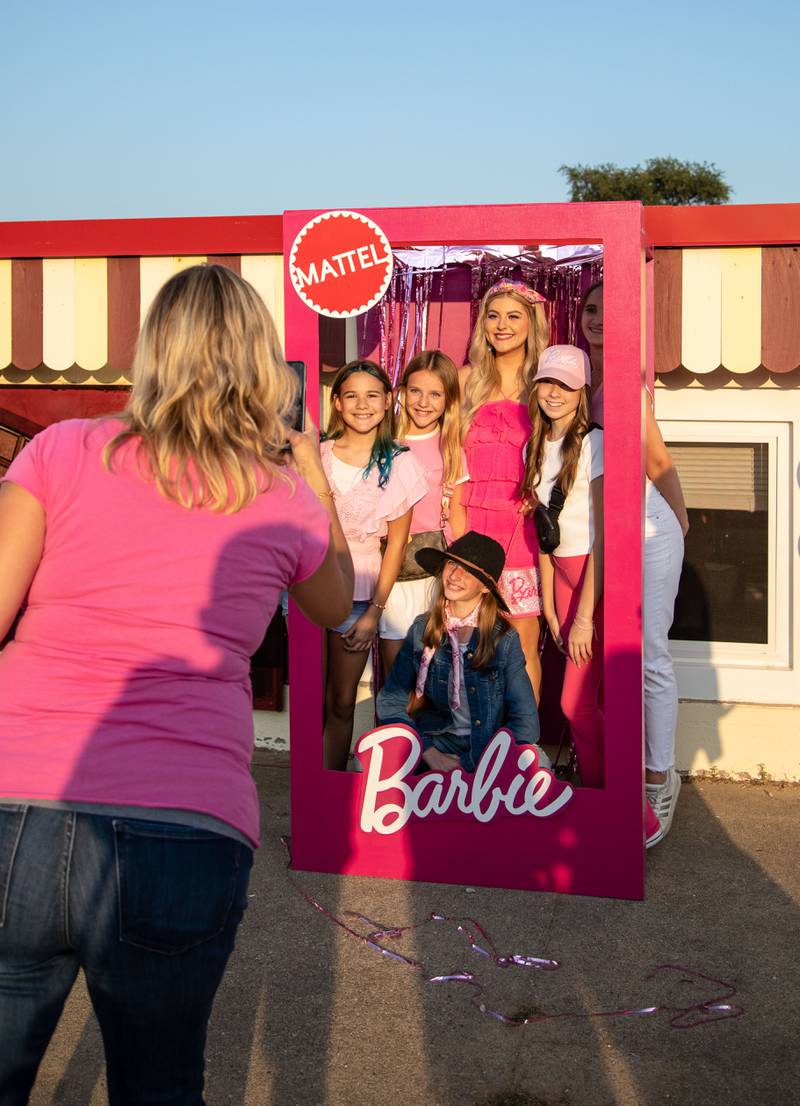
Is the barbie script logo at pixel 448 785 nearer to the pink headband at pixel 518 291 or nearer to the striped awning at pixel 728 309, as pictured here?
the pink headband at pixel 518 291

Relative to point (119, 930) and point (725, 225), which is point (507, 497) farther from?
point (119, 930)

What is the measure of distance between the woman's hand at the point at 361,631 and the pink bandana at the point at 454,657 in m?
0.25

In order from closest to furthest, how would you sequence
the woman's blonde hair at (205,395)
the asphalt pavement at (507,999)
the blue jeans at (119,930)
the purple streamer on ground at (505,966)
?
the blue jeans at (119,930) → the woman's blonde hair at (205,395) → the asphalt pavement at (507,999) → the purple streamer on ground at (505,966)

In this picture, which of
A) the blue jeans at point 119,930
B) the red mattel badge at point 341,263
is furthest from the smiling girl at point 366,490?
the blue jeans at point 119,930

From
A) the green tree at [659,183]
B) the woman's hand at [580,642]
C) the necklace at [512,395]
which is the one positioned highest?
the green tree at [659,183]

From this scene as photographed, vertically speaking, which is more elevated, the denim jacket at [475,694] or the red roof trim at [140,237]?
the red roof trim at [140,237]

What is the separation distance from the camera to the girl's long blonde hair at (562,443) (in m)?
4.29

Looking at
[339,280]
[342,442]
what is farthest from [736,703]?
[339,280]

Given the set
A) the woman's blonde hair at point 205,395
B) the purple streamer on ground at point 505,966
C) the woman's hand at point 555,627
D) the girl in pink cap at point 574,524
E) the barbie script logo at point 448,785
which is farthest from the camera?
the woman's hand at point 555,627

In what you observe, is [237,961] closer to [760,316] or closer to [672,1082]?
[672,1082]

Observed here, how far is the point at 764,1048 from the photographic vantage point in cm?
304

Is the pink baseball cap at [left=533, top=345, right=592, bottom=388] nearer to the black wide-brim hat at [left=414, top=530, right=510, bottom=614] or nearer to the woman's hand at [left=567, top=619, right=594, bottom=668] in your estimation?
the black wide-brim hat at [left=414, top=530, right=510, bottom=614]

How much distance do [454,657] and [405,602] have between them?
1.31ft

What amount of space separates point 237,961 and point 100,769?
7.17 ft
